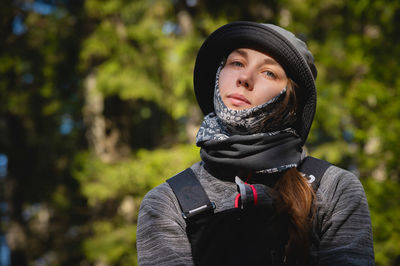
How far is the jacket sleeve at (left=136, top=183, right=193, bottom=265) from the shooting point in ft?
5.13

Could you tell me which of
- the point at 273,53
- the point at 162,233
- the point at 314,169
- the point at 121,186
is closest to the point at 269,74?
the point at 273,53

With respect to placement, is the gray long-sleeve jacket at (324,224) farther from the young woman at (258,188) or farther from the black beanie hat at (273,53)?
the black beanie hat at (273,53)

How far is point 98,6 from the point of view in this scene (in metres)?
9.95

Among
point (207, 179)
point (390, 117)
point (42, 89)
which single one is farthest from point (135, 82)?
point (207, 179)

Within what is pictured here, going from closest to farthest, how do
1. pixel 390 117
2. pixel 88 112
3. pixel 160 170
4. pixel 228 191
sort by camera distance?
pixel 228 191
pixel 390 117
pixel 160 170
pixel 88 112

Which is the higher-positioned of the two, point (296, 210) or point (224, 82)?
point (224, 82)

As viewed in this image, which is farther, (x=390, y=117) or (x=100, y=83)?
(x=100, y=83)

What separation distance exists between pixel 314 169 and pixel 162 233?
28.2 inches

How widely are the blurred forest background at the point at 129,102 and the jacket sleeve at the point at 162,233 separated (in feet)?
13.4

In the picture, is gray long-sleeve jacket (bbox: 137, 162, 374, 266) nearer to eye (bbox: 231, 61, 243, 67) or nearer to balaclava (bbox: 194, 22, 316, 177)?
balaclava (bbox: 194, 22, 316, 177)

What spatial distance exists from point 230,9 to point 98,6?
3559 millimetres

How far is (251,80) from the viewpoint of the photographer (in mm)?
1790

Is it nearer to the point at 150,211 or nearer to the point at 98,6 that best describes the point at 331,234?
the point at 150,211

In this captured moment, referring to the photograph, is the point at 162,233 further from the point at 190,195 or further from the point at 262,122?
the point at 262,122
